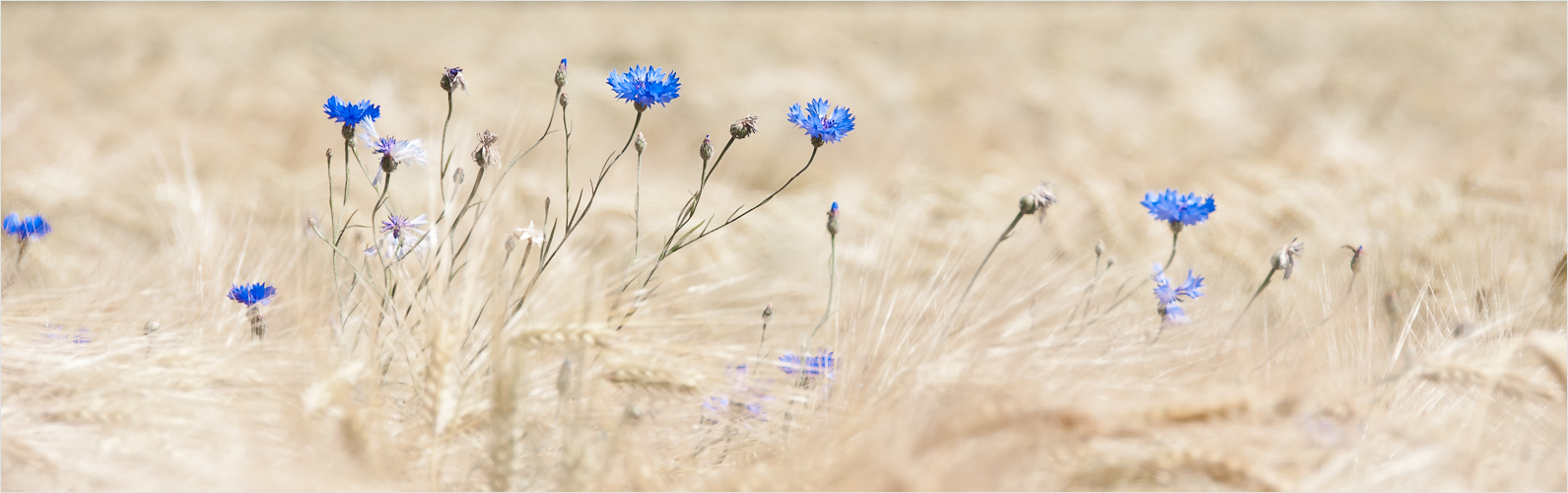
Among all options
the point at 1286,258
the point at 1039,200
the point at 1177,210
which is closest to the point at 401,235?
the point at 1039,200

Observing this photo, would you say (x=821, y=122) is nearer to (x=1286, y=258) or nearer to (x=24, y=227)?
(x=1286, y=258)

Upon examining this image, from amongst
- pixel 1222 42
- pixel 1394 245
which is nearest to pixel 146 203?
pixel 1394 245

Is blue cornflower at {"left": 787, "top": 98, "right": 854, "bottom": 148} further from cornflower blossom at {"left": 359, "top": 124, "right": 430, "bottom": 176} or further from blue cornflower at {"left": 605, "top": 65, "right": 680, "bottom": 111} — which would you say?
cornflower blossom at {"left": 359, "top": 124, "right": 430, "bottom": 176}

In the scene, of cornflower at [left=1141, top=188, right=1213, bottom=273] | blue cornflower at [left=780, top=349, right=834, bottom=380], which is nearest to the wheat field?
blue cornflower at [left=780, top=349, right=834, bottom=380]

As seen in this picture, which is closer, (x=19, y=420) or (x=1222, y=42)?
(x=19, y=420)

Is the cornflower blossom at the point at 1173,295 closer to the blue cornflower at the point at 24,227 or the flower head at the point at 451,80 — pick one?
the flower head at the point at 451,80

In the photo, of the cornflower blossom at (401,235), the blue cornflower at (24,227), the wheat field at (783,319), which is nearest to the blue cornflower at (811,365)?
the wheat field at (783,319)

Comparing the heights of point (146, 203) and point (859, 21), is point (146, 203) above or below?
below

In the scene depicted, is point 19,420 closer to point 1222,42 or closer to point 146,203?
point 146,203
